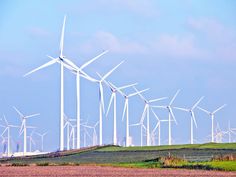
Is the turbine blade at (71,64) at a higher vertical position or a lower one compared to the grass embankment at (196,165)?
higher

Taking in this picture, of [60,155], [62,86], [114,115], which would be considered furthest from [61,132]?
[114,115]

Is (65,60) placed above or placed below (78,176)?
above

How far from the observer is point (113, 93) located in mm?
124750

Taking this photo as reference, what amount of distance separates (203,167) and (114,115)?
59558 millimetres

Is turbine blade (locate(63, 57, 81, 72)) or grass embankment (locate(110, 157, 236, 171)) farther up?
turbine blade (locate(63, 57, 81, 72))

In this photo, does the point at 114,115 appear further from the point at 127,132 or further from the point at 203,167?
the point at 203,167

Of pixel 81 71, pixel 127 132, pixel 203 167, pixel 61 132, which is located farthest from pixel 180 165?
pixel 127 132

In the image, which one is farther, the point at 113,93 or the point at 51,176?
the point at 113,93

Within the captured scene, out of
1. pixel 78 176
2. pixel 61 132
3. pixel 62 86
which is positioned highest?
pixel 62 86

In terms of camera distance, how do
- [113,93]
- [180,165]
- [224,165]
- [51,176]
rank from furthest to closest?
[113,93] < [180,165] < [224,165] < [51,176]

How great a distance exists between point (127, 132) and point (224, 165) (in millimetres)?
63910

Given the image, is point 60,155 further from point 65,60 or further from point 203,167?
point 203,167

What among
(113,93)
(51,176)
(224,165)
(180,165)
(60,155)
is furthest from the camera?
(113,93)

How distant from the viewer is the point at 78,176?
5234 cm
